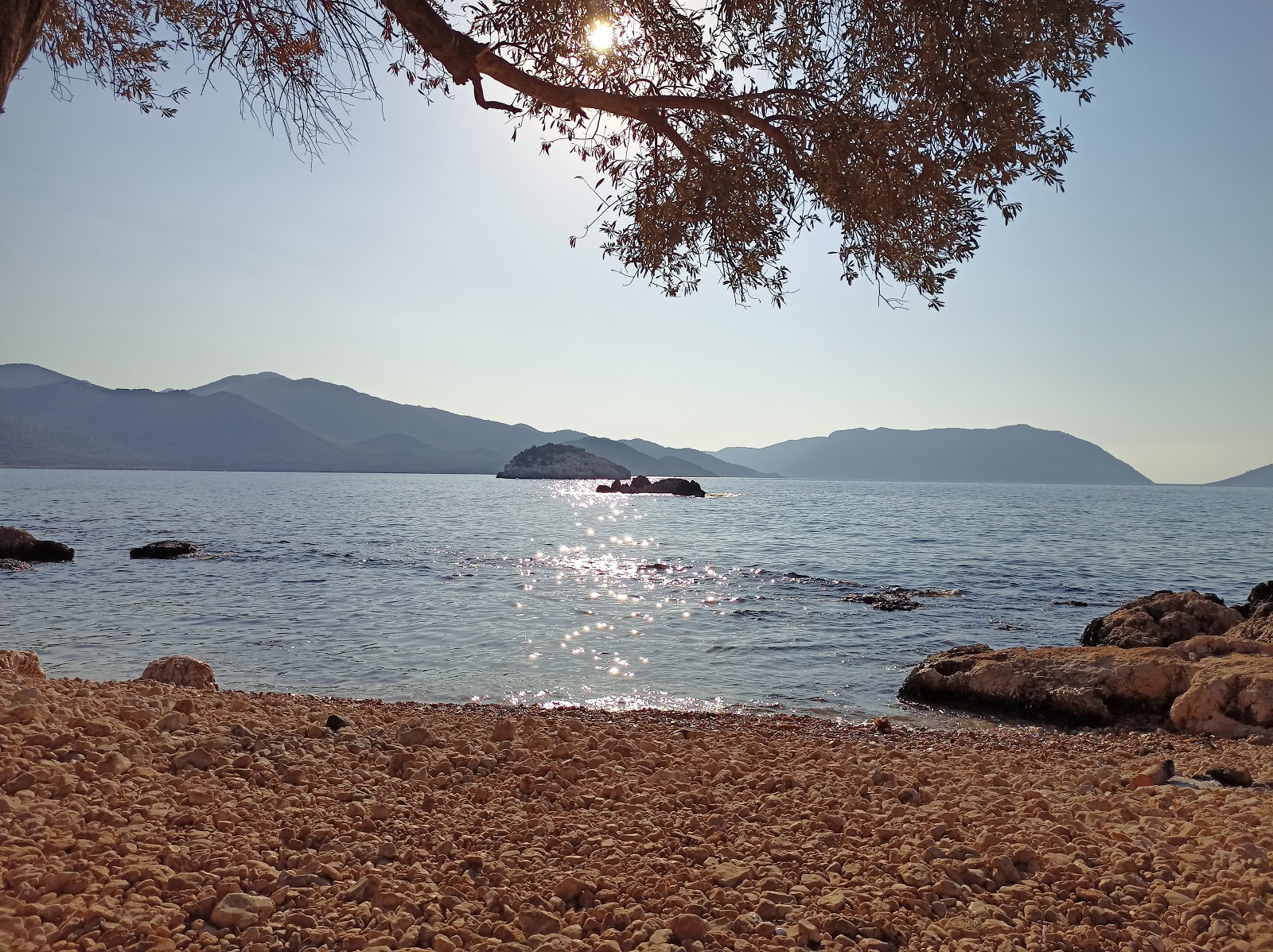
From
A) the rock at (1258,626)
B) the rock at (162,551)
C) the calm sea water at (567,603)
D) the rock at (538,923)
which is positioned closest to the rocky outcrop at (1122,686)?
the calm sea water at (567,603)

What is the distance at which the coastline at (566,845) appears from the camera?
3.23 metres

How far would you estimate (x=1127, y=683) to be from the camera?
10023 mm

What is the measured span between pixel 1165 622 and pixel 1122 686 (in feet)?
16.2

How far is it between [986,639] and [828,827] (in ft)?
46.5

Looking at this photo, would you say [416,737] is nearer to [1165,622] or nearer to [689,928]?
[689,928]

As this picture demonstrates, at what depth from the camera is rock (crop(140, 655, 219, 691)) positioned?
9.59 meters

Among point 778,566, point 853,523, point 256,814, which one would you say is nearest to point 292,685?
point 256,814

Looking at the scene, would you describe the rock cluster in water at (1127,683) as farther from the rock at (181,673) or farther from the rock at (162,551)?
the rock at (162,551)

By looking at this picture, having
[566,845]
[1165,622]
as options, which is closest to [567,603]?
[1165,622]

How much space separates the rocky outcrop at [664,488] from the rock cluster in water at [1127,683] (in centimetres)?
10403

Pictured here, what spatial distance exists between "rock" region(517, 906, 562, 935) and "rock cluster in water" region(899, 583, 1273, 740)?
9056 millimetres

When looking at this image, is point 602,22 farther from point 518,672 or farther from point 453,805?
point 518,672

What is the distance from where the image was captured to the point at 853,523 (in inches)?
2309

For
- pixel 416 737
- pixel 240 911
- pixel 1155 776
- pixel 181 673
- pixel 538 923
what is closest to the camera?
pixel 240 911
